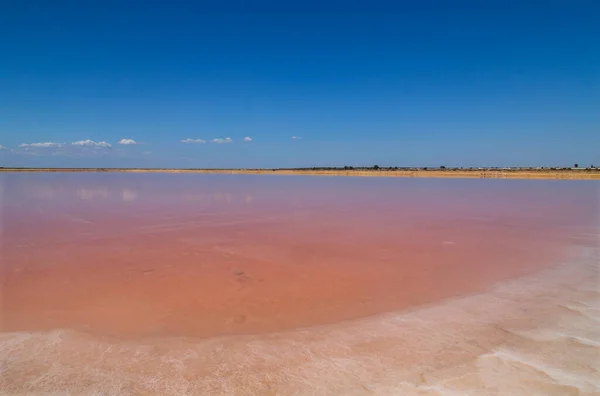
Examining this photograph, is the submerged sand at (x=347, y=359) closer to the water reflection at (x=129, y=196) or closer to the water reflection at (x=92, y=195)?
the water reflection at (x=129, y=196)

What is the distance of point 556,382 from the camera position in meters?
2.43

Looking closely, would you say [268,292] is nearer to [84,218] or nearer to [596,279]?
[596,279]

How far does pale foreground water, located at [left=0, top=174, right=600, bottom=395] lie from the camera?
2494 mm

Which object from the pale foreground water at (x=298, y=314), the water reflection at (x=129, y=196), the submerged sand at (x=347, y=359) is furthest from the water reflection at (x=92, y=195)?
the submerged sand at (x=347, y=359)

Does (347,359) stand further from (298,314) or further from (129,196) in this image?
(129,196)

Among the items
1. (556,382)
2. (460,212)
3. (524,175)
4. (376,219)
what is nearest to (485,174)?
(524,175)

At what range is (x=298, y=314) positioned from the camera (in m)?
3.53

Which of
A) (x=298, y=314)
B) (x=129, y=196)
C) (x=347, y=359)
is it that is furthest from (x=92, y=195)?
(x=347, y=359)

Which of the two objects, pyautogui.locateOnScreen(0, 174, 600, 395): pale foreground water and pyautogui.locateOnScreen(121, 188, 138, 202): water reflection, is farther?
pyautogui.locateOnScreen(121, 188, 138, 202): water reflection

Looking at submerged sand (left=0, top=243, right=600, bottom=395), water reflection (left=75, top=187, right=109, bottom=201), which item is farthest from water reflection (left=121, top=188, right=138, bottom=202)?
submerged sand (left=0, top=243, right=600, bottom=395)

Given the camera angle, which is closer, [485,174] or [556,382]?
[556,382]

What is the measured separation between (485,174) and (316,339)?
47.2 m

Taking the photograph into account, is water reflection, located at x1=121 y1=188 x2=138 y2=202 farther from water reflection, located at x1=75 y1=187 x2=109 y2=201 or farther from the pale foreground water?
the pale foreground water

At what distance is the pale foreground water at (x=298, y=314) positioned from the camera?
98.2 inches
